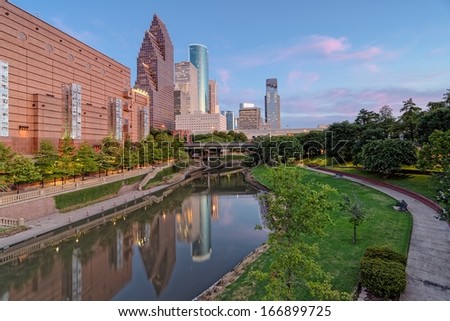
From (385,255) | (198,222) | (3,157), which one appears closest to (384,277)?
(385,255)

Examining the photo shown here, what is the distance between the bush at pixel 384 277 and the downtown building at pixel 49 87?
1972 inches

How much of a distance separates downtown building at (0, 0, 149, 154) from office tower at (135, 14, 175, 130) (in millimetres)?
79123

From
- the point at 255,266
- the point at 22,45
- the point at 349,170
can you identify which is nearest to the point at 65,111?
the point at 22,45

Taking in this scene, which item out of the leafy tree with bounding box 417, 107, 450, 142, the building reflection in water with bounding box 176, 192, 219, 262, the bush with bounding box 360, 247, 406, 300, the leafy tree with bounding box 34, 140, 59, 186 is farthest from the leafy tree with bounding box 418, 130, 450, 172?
the leafy tree with bounding box 34, 140, 59, 186

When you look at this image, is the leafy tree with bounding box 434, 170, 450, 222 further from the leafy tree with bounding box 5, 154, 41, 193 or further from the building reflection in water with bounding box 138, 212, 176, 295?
the leafy tree with bounding box 5, 154, 41, 193

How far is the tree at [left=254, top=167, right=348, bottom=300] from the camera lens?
9.00 meters

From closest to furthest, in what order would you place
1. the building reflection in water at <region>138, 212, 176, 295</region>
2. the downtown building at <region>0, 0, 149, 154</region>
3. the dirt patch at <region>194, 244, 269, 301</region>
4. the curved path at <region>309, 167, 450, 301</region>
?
the curved path at <region>309, 167, 450, 301</region> < the dirt patch at <region>194, 244, 269, 301</region> < the building reflection in water at <region>138, 212, 176, 295</region> < the downtown building at <region>0, 0, 149, 154</region>

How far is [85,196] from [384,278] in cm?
3423

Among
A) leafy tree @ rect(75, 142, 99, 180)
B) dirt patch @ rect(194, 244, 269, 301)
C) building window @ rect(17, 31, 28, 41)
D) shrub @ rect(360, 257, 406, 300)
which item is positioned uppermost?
building window @ rect(17, 31, 28, 41)

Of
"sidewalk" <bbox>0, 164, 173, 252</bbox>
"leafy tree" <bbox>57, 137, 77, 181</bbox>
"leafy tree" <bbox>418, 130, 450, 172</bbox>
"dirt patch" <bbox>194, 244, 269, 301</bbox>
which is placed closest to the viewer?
"dirt patch" <bbox>194, 244, 269, 301</bbox>

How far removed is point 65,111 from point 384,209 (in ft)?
182

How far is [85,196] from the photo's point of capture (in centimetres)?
3503

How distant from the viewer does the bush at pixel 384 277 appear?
11.0 meters
